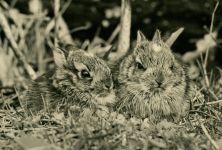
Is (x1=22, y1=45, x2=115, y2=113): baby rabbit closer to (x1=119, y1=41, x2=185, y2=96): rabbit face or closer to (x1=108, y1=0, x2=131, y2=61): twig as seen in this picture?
(x1=119, y1=41, x2=185, y2=96): rabbit face

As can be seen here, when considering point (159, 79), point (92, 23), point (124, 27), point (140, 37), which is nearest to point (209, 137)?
point (159, 79)

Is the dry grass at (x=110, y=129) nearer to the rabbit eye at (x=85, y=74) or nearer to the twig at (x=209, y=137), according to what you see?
the twig at (x=209, y=137)

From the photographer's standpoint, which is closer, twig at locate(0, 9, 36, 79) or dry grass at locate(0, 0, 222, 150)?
dry grass at locate(0, 0, 222, 150)

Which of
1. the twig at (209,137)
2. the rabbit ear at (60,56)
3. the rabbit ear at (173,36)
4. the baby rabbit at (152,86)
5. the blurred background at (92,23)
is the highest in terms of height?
the blurred background at (92,23)

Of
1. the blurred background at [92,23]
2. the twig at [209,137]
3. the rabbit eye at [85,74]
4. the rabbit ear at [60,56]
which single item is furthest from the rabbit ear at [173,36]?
the blurred background at [92,23]

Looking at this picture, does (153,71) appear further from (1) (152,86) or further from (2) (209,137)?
(2) (209,137)

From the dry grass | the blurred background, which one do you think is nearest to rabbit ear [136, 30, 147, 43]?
the dry grass

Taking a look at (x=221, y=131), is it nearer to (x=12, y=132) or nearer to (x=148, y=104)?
(x=148, y=104)

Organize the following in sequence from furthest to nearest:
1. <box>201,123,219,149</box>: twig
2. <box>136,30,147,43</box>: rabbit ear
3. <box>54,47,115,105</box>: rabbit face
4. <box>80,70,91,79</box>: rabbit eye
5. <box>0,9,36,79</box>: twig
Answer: <box>0,9,36,79</box>: twig < <box>136,30,147,43</box>: rabbit ear < <box>80,70,91,79</box>: rabbit eye < <box>54,47,115,105</box>: rabbit face < <box>201,123,219,149</box>: twig
